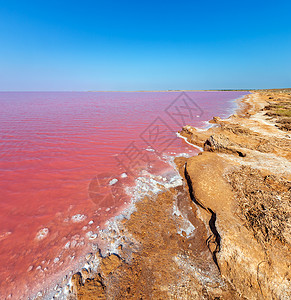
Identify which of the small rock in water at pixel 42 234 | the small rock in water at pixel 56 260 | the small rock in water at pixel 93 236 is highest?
the small rock in water at pixel 42 234

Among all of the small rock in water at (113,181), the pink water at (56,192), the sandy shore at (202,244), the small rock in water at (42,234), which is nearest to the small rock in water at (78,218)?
the pink water at (56,192)

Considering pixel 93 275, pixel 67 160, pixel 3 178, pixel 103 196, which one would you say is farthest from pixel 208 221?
pixel 3 178

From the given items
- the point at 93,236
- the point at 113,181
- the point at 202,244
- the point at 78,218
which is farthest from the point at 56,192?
the point at 202,244

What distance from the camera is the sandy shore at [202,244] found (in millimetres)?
2133

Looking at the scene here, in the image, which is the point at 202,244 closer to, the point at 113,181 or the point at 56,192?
the point at 113,181

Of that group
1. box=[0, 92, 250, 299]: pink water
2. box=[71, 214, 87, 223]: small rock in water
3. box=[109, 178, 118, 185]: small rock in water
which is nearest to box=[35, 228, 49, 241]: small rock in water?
box=[0, 92, 250, 299]: pink water

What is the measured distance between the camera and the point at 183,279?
2256mm

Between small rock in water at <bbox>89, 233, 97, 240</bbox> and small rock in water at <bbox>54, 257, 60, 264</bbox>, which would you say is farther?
small rock in water at <bbox>89, 233, 97, 240</bbox>

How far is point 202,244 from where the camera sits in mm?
2834

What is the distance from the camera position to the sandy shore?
2133 mm

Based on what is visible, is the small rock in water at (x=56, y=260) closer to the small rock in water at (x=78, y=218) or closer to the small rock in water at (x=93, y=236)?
the small rock in water at (x=93, y=236)

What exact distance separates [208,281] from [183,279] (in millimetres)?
395

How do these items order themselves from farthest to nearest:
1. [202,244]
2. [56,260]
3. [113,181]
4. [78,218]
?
[113,181]
[78,218]
[202,244]
[56,260]

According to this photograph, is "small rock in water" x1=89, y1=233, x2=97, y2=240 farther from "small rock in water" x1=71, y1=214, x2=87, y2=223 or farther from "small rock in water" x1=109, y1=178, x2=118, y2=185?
"small rock in water" x1=109, y1=178, x2=118, y2=185
